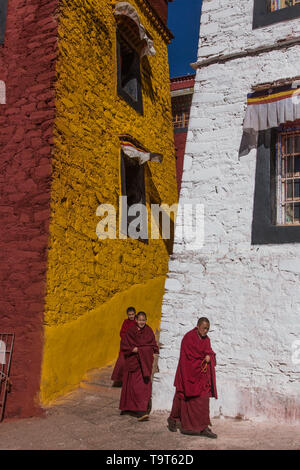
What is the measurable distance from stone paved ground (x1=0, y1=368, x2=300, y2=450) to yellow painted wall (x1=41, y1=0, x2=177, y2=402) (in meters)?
0.51

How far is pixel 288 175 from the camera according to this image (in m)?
5.08

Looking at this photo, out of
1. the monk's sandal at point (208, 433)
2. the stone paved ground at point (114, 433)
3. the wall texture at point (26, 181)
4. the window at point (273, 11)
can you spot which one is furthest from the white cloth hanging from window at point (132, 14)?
the monk's sandal at point (208, 433)

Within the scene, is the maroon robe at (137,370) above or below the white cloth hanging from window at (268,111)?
below

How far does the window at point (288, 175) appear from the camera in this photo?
5.03 m

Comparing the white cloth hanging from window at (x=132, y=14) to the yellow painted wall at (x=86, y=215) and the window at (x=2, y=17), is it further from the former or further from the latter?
the window at (x=2, y=17)

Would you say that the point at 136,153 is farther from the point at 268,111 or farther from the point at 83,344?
the point at 83,344

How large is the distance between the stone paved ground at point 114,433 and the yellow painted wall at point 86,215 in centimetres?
51

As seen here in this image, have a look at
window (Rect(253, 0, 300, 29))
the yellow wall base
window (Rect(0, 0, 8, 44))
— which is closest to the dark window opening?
the yellow wall base

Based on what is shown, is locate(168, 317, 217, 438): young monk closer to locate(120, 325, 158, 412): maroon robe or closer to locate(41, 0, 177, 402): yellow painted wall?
locate(120, 325, 158, 412): maroon robe

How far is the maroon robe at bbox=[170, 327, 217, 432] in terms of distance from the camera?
4254mm

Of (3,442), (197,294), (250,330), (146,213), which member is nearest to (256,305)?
(250,330)

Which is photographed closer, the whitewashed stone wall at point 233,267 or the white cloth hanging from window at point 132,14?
the whitewashed stone wall at point 233,267

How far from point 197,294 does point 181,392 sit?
3.54ft

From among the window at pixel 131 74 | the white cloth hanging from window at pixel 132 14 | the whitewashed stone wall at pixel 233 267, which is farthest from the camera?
the window at pixel 131 74
